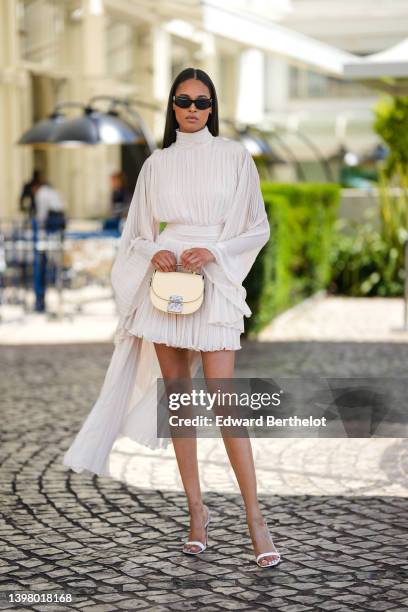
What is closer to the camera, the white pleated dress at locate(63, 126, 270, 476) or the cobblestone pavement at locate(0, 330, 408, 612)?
the cobblestone pavement at locate(0, 330, 408, 612)

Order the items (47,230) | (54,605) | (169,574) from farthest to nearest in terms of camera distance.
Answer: (47,230)
(169,574)
(54,605)

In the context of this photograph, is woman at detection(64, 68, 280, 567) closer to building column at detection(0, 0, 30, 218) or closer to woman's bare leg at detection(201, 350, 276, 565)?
woman's bare leg at detection(201, 350, 276, 565)

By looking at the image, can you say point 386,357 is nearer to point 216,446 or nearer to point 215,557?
point 216,446

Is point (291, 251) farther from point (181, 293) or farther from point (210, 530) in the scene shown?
point (181, 293)

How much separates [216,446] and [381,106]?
10.1 meters

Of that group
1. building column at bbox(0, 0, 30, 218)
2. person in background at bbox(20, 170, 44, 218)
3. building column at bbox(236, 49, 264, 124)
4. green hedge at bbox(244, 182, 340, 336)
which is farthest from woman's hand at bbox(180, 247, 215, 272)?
building column at bbox(236, 49, 264, 124)

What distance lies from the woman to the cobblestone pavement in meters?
0.29

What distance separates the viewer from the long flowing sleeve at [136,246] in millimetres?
4496

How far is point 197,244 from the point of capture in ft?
14.4

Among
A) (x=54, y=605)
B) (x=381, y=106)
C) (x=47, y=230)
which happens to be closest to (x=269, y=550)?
(x=54, y=605)

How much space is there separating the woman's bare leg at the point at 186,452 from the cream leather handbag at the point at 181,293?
22cm

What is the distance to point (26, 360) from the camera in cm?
1005

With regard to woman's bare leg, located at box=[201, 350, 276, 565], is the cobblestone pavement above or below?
below

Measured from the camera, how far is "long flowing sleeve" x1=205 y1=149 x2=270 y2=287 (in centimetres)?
437
